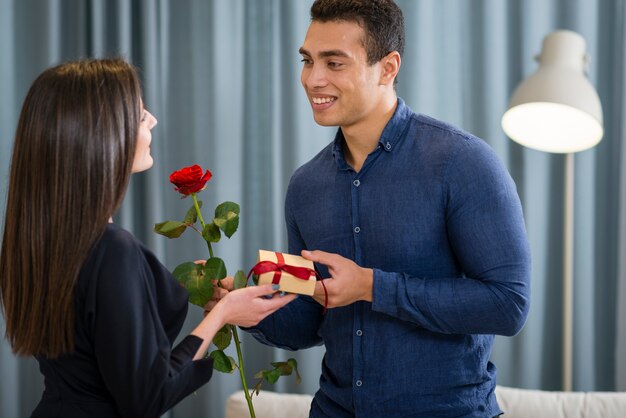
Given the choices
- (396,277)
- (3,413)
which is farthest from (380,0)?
(3,413)

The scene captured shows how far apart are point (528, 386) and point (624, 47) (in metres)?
1.39

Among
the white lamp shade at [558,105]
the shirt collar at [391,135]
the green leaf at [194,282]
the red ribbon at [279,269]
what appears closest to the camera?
the red ribbon at [279,269]

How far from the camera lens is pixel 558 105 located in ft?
9.53

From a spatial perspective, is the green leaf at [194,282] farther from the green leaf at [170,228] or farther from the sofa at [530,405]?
the sofa at [530,405]

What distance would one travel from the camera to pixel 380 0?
1.91m

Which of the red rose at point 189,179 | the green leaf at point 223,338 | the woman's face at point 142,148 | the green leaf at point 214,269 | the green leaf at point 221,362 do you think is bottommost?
the green leaf at point 221,362

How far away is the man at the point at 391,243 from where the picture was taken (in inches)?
65.2

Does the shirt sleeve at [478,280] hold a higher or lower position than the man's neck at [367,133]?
lower

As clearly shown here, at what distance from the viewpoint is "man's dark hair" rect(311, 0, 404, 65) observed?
1.86 meters

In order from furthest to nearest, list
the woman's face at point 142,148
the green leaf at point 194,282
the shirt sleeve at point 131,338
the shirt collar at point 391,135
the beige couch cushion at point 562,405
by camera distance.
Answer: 1. the beige couch cushion at point 562,405
2. the shirt collar at point 391,135
3. the green leaf at point 194,282
4. the woman's face at point 142,148
5. the shirt sleeve at point 131,338

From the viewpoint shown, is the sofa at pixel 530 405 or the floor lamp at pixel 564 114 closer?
the sofa at pixel 530 405

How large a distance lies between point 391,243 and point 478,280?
0.69 ft

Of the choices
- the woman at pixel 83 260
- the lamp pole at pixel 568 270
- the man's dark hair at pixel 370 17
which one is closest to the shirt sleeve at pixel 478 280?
the man's dark hair at pixel 370 17

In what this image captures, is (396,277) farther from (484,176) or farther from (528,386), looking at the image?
(528,386)
